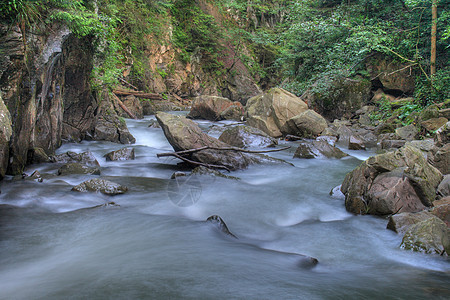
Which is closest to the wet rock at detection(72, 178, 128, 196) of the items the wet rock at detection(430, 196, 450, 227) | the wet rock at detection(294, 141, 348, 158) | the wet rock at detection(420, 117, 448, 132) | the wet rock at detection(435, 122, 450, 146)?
the wet rock at detection(430, 196, 450, 227)

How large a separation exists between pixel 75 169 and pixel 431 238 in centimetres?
570

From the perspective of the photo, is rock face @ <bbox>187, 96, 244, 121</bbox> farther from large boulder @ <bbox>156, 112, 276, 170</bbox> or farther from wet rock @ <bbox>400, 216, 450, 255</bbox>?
wet rock @ <bbox>400, 216, 450, 255</bbox>

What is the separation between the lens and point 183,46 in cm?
2633

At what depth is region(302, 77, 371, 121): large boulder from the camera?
48.0ft

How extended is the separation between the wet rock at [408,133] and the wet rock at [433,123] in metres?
0.32

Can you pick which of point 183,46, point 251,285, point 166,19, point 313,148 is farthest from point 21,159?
point 183,46

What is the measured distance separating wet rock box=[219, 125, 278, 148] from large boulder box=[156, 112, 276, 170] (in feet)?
6.58


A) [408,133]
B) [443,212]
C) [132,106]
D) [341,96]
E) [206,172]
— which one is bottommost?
[206,172]

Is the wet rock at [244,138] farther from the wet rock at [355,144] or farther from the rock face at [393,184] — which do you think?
the rock face at [393,184]

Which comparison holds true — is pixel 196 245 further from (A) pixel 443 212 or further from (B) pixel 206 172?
(B) pixel 206 172

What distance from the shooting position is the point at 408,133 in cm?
984

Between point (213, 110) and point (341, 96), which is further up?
point (341, 96)

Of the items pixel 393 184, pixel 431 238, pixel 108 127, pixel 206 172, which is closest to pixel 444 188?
pixel 393 184

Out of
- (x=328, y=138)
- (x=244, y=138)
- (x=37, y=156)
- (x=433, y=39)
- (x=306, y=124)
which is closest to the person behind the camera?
(x=37, y=156)
